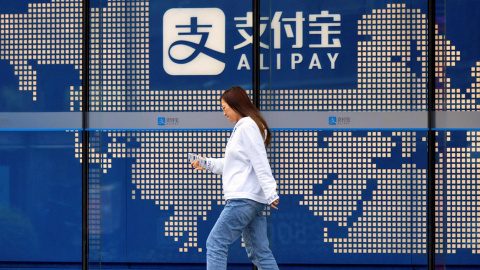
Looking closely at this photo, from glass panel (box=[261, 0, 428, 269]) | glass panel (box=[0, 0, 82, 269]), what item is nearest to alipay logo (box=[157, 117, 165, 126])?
glass panel (box=[0, 0, 82, 269])

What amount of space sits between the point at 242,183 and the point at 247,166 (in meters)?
0.12

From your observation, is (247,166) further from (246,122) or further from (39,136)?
(39,136)

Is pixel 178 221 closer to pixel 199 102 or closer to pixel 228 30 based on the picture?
pixel 199 102

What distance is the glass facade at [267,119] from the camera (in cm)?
572

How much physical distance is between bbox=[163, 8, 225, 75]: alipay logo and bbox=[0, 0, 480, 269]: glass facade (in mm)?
13

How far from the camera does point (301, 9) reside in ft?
18.9

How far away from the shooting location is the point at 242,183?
4.30 m

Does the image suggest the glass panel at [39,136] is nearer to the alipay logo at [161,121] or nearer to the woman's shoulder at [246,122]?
the alipay logo at [161,121]

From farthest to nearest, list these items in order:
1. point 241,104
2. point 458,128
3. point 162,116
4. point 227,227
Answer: point 162,116 < point 458,128 < point 241,104 < point 227,227

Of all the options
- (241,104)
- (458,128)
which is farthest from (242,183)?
(458,128)

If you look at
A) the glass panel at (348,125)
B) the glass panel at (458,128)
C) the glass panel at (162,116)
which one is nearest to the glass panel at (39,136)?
the glass panel at (162,116)

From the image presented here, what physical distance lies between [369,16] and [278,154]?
57.7 inches

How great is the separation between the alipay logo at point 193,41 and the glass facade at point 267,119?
0.01m

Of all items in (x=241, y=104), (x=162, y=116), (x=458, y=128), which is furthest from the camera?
(x=162, y=116)
